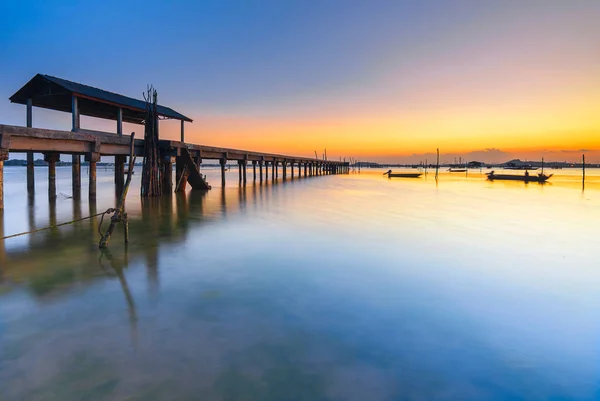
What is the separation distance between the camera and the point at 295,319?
4.50 metres

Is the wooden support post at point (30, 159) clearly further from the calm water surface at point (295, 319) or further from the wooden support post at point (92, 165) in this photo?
the calm water surface at point (295, 319)

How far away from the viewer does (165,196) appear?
20.1 m

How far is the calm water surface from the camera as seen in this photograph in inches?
123

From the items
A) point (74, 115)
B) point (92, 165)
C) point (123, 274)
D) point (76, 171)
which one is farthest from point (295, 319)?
point (76, 171)

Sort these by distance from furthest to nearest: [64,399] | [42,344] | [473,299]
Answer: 1. [473,299]
2. [42,344]
3. [64,399]

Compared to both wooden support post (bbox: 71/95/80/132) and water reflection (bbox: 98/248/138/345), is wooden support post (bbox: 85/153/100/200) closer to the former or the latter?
wooden support post (bbox: 71/95/80/132)

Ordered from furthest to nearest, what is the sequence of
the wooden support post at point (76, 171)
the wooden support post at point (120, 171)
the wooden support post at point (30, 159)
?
the wooden support post at point (120, 171)
the wooden support post at point (76, 171)
the wooden support post at point (30, 159)

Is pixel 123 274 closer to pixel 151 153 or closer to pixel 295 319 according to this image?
pixel 295 319

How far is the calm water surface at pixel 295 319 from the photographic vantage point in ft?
10.2

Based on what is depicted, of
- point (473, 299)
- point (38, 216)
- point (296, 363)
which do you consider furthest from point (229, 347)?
point (38, 216)

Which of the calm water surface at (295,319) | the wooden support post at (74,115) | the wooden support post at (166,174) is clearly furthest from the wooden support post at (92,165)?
the calm water surface at (295,319)

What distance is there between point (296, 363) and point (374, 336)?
1124 mm

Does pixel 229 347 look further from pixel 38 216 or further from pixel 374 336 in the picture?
pixel 38 216

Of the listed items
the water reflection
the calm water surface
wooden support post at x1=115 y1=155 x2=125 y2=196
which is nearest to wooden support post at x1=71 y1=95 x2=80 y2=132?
wooden support post at x1=115 y1=155 x2=125 y2=196
